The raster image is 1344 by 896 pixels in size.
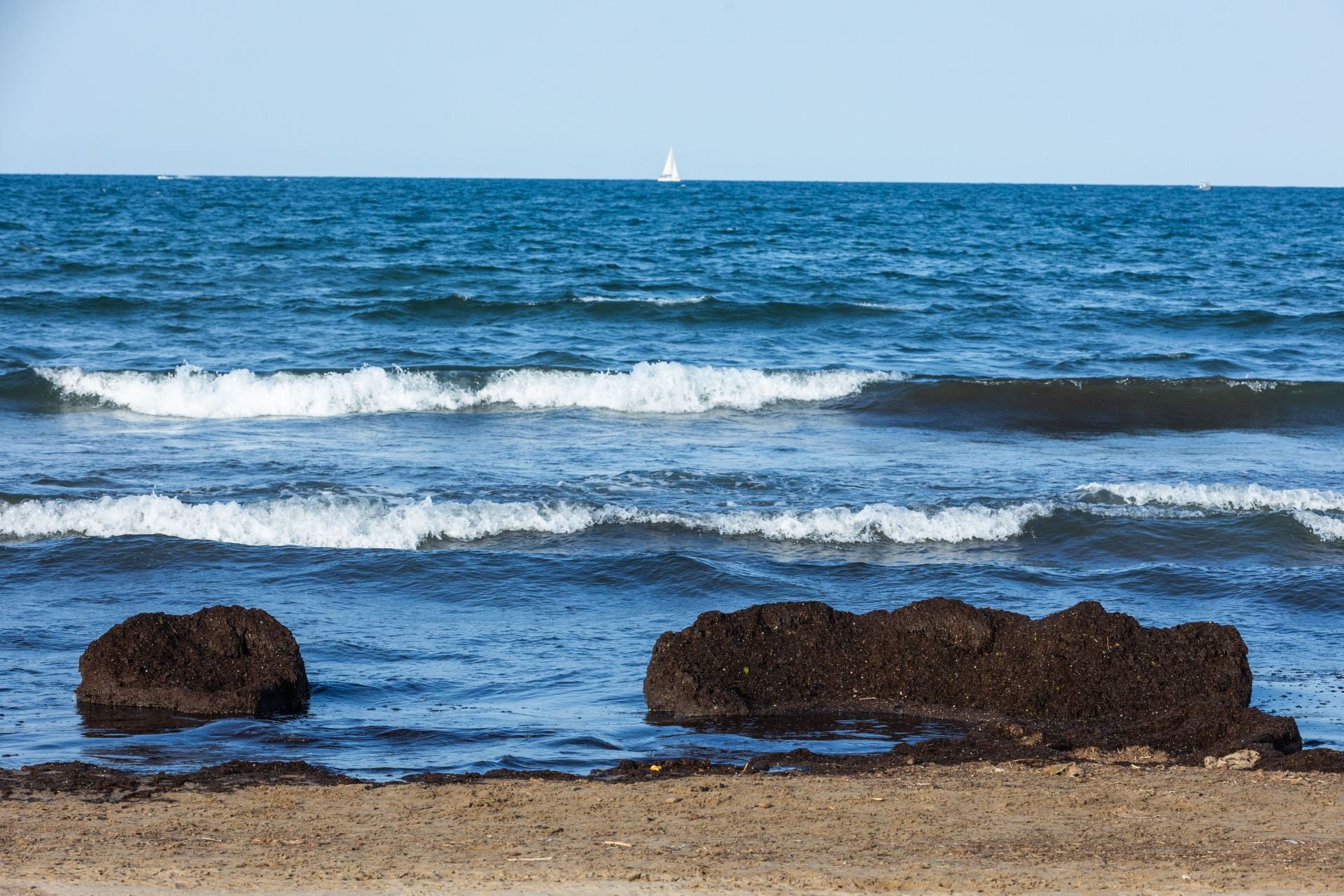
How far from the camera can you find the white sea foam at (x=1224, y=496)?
11.0 meters

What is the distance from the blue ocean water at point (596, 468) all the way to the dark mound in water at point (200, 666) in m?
0.14

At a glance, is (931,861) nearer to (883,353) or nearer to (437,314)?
(883,353)

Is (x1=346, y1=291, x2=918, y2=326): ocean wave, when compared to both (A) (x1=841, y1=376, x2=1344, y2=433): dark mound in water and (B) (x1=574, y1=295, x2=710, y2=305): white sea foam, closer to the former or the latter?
(B) (x1=574, y1=295, x2=710, y2=305): white sea foam

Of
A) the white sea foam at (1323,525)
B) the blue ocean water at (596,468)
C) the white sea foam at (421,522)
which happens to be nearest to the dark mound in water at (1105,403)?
the blue ocean water at (596,468)

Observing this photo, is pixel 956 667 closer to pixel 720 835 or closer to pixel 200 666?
pixel 720 835

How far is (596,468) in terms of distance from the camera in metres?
12.6

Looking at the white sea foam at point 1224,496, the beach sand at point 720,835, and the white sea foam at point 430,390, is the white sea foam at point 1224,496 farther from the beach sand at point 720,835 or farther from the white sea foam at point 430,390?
the beach sand at point 720,835

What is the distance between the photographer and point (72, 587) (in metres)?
8.64

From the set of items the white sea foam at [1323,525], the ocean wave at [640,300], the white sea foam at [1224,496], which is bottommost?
the white sea foam at [1323,525]

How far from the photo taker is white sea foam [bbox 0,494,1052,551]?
10094mm

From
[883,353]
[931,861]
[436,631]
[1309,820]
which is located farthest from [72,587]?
[883,353]

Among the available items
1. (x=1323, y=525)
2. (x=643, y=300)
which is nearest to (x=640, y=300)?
(x=643, y=300)

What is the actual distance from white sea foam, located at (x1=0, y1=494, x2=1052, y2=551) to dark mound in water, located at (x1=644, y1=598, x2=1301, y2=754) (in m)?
3.73

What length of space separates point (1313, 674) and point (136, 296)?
71.8ft
